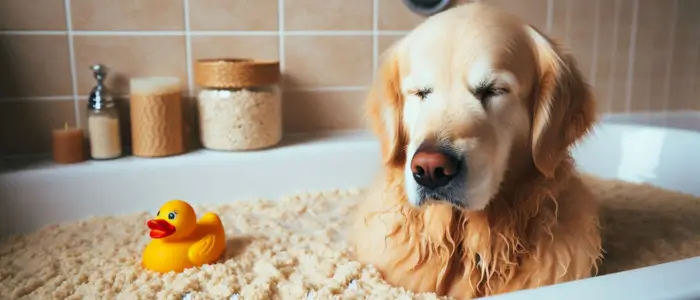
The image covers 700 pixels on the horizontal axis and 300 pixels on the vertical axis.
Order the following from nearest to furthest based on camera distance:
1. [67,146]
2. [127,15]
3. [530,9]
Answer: [67,146], [127,15], [530,9]

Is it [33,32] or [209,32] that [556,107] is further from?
[33,32]

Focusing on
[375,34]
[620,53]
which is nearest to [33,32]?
[375,34]

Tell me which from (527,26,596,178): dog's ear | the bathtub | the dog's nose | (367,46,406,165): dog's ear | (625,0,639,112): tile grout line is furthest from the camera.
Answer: (625,0,639,112): tile grout line

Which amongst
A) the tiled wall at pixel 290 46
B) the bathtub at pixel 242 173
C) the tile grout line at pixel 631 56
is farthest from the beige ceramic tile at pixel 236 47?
the tile grout line at pixel 631 56

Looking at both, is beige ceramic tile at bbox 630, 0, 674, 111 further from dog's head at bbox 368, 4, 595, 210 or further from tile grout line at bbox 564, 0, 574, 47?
dog's head at bbox 368, 4, 595, 210

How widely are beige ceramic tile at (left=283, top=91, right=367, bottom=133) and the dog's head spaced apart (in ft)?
2.77

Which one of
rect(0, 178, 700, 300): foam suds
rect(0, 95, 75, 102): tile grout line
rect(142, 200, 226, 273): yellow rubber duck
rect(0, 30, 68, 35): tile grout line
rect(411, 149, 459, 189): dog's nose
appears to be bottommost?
rect(0, 178, 700, 300): foam suds

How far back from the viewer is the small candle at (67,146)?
149 cm

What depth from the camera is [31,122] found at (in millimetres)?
1589

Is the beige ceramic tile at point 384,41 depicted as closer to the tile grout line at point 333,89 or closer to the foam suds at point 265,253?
the tile grout line at point 333,89

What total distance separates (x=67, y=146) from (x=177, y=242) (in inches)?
21.8

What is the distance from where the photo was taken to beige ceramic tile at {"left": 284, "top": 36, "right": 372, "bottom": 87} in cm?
180

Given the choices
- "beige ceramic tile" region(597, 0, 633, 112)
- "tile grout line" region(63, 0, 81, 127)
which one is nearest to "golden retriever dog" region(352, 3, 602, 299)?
"tile grout line" region(63, 0, 81, 127)

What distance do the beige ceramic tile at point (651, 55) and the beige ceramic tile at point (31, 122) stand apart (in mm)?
1808
